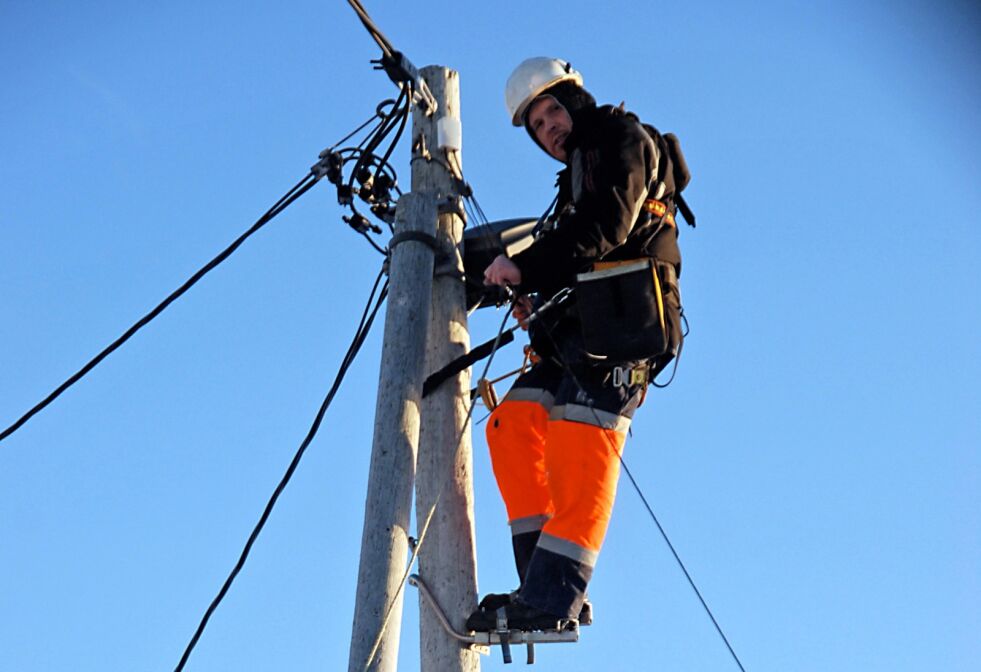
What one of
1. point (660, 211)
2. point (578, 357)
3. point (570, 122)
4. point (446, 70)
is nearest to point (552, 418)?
point (578, 357)

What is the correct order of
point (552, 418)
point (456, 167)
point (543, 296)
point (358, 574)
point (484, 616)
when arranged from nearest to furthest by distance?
point (358, 574)
point (484, 616)
point (552, 418)
point (543, 296)
point (456, 167)

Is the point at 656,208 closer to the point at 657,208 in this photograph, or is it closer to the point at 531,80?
the point at 657,208

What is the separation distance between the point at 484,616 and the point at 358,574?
1.95 feet

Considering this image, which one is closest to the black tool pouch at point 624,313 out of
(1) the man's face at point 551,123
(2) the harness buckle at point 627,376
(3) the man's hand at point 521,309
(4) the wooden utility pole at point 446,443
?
(2) the harness buckle at point 627,376

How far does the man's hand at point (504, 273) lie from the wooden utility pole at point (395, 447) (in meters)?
0.27

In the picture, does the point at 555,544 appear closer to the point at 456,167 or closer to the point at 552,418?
the point at 552,418

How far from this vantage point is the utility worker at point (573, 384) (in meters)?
4.36

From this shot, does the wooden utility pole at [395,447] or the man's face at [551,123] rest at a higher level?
the man's face at [551,123]

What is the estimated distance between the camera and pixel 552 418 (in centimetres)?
468

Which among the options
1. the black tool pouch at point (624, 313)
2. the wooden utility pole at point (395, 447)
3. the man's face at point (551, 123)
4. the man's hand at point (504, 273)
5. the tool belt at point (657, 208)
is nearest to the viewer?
the wooden utility pole at point (395, 447)

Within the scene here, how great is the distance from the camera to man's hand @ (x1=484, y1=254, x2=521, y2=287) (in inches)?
186

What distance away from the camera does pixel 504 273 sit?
474cm

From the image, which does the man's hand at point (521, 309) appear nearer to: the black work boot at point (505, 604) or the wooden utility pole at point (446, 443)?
the wooden utility pole at point (446, 443)

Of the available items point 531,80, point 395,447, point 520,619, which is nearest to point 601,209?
point 531,80
